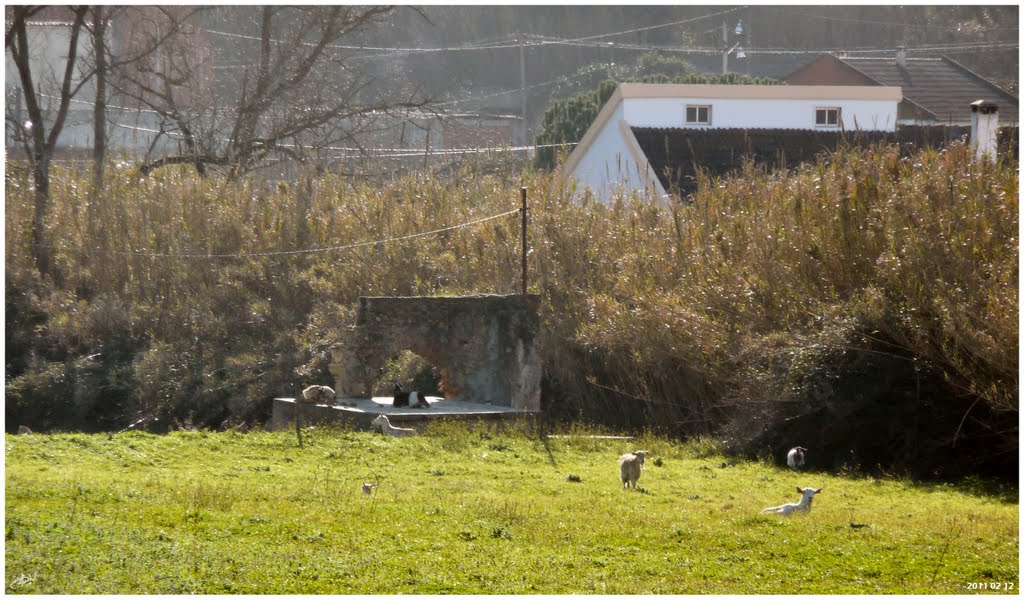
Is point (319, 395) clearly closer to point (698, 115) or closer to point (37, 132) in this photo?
point (698, 115)

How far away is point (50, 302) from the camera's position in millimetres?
32812

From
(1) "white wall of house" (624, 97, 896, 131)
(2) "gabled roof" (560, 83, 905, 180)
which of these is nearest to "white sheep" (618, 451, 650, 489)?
(2) "gabled roof" (560, 83, 905, 180)

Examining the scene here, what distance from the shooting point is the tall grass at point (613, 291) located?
16.9m

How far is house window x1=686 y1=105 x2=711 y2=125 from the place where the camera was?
3609 cm

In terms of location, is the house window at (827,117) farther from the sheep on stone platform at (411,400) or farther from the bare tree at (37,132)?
the bare tree at (37,132)

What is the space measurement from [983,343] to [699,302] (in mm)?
6465

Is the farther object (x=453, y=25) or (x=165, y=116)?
(x=453, y=25)

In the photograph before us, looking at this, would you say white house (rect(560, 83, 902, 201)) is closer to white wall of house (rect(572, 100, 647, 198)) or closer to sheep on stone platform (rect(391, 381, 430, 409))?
white wall of house (rect(572, 100, 647, 198))

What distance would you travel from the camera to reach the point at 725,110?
36406 millimetres

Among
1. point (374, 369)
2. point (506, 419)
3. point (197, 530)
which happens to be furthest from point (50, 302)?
point (197, 530)

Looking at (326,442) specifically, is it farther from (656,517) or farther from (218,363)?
(218,363)

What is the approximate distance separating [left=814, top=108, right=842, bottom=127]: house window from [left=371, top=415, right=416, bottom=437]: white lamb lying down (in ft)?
71.4

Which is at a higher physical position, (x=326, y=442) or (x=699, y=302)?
(x=699, y=302)

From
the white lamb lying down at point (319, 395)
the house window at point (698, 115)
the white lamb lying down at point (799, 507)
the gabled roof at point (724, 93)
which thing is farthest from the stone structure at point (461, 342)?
the house window at point (698, 115)
